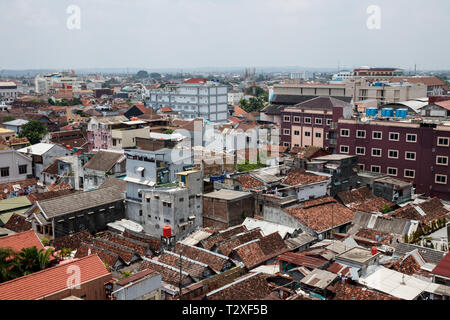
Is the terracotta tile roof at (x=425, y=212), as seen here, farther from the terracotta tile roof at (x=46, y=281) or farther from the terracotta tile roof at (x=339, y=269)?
the terracotta tile roof at (x=46, y=281)

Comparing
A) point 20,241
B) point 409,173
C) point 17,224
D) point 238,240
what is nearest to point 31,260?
point 20,241

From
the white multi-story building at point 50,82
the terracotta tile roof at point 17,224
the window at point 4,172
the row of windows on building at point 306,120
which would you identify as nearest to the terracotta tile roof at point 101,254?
the terracotta tile roof at point 17,224

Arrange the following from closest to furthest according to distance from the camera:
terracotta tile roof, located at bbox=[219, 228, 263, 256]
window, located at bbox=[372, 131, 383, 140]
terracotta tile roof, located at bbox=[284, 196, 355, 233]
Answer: terracotta tile roof, located at bbox=[219, 228, 263, 256], terracotta tile roof, located at bbox=[284, 196, 355, 233], window, located at bbox=[372, 131, 383, 140]

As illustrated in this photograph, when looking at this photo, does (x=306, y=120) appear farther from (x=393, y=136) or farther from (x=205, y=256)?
(x=205, y=256)

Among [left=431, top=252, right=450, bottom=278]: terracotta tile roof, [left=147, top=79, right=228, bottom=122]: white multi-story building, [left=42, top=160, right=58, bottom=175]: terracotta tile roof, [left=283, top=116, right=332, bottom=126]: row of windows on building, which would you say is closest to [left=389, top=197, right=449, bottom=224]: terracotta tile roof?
[left=431, top=252, right=450, bottom=278]: terracotta tile roof

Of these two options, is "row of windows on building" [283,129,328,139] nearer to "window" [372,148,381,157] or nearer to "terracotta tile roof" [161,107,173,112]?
"window" [372,148,381,157]
